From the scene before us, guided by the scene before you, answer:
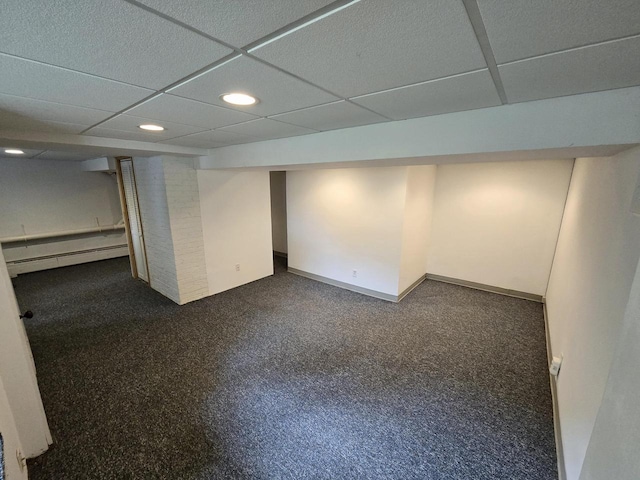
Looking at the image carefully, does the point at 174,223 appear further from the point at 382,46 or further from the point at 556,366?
the point at 556,366

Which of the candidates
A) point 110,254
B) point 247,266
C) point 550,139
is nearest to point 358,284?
point 247,266

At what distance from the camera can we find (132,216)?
4.57 meters

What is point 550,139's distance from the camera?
4.49ft

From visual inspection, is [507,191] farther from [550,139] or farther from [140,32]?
[140,32]

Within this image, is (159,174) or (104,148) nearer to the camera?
(104,148)

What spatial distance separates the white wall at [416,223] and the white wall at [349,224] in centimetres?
15

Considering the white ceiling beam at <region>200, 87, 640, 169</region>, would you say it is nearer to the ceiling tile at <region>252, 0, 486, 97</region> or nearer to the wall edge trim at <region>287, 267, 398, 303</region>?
the ceiling tile at <region>252, 0, 486, 97</region>

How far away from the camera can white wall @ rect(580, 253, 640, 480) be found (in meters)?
0.83

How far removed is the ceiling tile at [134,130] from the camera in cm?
192

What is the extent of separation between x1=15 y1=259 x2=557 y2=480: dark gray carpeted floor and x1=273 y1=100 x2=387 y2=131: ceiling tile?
2.30m

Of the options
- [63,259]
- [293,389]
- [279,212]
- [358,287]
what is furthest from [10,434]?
[63,259]

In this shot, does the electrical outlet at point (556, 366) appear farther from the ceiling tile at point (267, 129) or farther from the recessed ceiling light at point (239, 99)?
the recessed ceiling light at point (239, 99)

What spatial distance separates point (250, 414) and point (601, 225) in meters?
3.01

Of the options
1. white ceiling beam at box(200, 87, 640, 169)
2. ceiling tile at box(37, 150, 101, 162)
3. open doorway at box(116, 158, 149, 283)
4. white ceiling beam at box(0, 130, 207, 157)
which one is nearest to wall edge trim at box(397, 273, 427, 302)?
white ceiling beam at box(200, 87, 640, 169)
